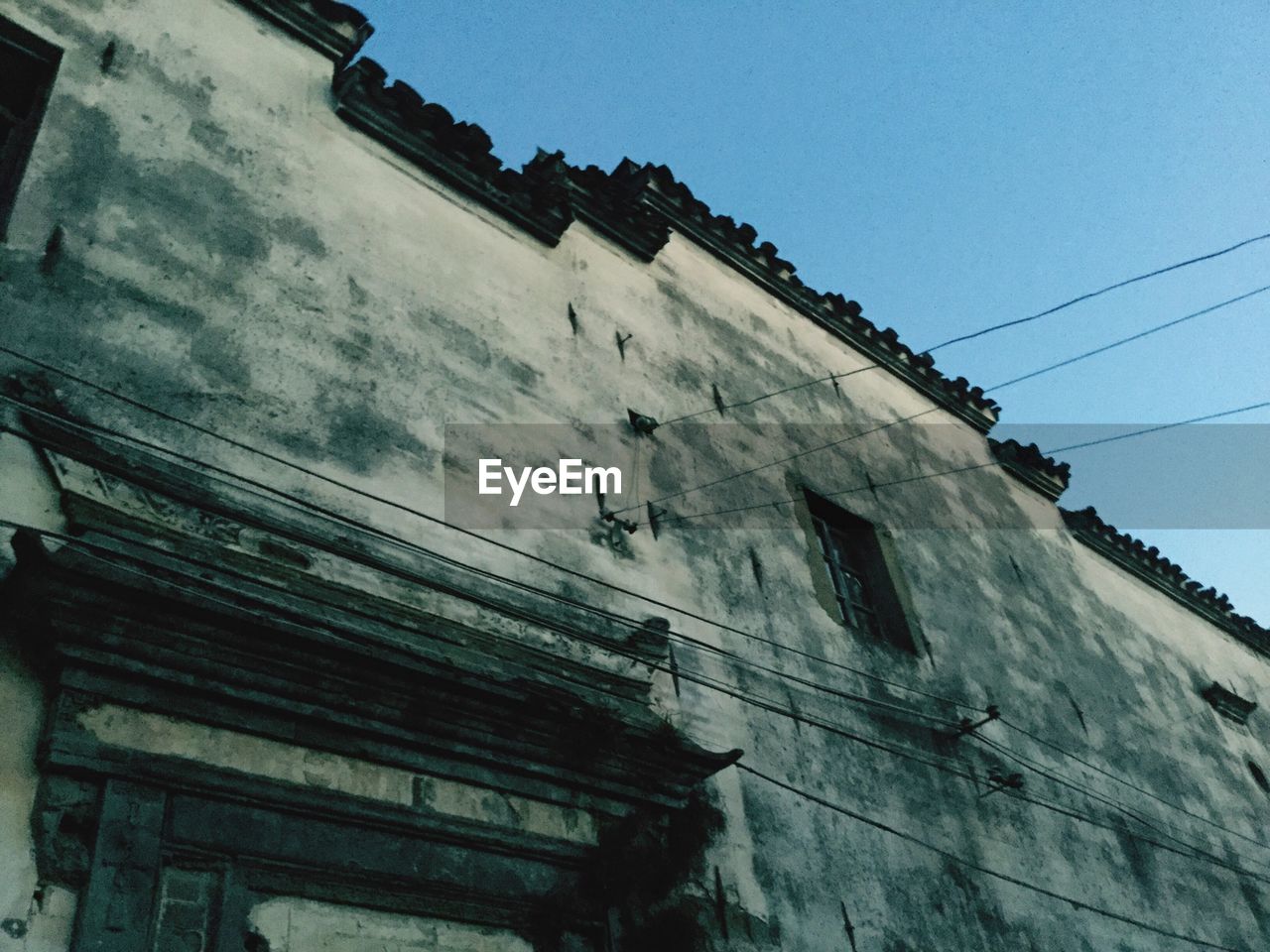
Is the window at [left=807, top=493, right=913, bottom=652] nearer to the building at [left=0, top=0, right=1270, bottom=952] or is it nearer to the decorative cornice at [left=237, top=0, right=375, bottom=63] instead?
the building at [left=0, top=0, right=1270, bottom=952]

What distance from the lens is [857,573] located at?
28.9 ft

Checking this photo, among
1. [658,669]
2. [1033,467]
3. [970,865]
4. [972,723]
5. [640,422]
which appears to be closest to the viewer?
[658,669]

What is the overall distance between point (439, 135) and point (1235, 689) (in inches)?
470

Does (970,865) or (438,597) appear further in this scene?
(970,865)

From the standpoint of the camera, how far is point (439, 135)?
7.52 metres

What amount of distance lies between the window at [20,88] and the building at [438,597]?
3 centimetres

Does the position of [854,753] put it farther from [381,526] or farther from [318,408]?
[318,408]

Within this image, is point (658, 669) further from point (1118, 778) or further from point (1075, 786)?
point (1118, 778)

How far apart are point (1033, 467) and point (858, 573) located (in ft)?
16.2

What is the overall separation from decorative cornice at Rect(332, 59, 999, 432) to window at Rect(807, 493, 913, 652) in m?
2.57

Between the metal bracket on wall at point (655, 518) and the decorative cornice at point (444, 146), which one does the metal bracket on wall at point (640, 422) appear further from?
the decorative cornice at point (444, 146)

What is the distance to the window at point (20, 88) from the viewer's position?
5355 mm

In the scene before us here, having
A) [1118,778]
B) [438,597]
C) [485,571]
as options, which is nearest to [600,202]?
[485,571]

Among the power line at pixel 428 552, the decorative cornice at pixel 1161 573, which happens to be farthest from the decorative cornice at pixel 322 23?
the decorative cornice at pixel 1161 573
